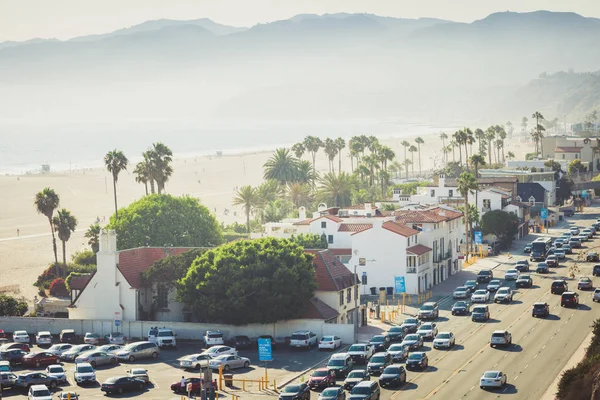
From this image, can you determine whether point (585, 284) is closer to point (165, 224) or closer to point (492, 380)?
point (492, 380)

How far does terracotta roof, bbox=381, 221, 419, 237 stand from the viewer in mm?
108781

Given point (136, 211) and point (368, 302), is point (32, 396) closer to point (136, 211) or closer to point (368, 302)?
point (368, 302)

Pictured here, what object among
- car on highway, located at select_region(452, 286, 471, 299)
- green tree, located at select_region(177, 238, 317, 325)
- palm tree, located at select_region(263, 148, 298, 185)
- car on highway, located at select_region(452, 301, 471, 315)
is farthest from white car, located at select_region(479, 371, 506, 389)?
palm tree, located at select_region(263, 148, 298, 185)

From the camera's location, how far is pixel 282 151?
610ft

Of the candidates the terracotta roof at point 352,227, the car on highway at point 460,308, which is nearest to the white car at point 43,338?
the car on highway at point 460,308

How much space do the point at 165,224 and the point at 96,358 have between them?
44.3 metres

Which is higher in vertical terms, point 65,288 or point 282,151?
point 282,151

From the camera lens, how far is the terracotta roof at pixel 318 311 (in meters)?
83.7

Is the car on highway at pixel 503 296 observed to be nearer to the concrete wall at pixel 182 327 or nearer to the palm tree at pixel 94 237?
the concrete wall at pixel 182 327

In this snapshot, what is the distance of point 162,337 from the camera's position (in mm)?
80438

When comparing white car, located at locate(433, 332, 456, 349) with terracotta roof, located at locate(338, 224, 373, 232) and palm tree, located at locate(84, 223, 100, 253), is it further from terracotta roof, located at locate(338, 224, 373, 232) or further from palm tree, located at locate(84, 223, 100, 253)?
palm tree, located at locate(84, 223, 100, 253)

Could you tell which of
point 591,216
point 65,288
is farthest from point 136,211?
point 591,216

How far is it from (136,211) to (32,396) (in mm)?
58273

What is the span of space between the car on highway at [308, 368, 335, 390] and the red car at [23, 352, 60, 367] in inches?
812
